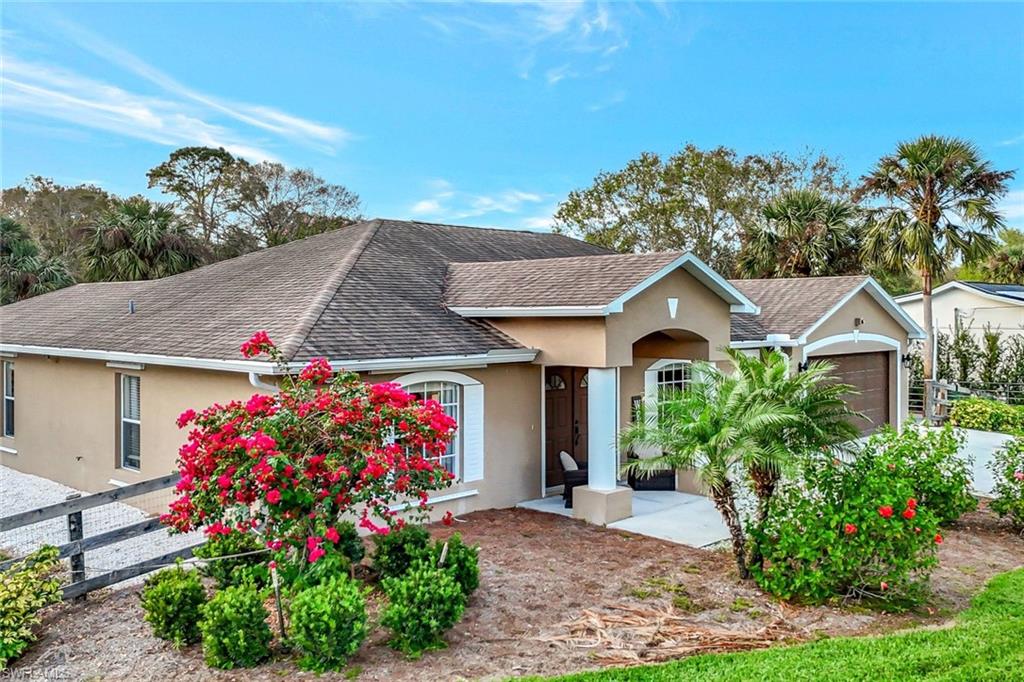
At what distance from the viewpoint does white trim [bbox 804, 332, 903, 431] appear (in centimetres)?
1866

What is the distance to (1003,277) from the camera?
3969 centimetres

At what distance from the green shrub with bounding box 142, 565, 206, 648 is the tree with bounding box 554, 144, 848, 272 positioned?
38084 millimetres

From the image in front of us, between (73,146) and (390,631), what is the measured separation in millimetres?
27964

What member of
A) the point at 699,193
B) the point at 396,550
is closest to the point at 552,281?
the point at 396,550

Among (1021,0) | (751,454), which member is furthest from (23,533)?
(1021,0)

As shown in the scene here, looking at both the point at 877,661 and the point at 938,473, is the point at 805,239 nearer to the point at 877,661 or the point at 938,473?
the point at 938,473

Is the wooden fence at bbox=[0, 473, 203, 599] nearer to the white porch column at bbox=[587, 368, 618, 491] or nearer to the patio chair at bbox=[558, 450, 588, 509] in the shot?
the white porch column at bbox=[587, 368, 618, 491]

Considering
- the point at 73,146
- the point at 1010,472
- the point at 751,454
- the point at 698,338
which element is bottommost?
the point at 1010,472

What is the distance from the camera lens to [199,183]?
4416cm

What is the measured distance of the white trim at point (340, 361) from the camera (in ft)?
31.6

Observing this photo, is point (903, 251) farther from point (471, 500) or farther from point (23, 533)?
point (23, 533)

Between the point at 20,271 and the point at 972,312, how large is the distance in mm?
39181

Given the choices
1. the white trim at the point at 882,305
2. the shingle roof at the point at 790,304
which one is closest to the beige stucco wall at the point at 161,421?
the shingle roof at the point at 790,304

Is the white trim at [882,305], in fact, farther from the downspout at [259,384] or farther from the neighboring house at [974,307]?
the downspout at [259,384]
